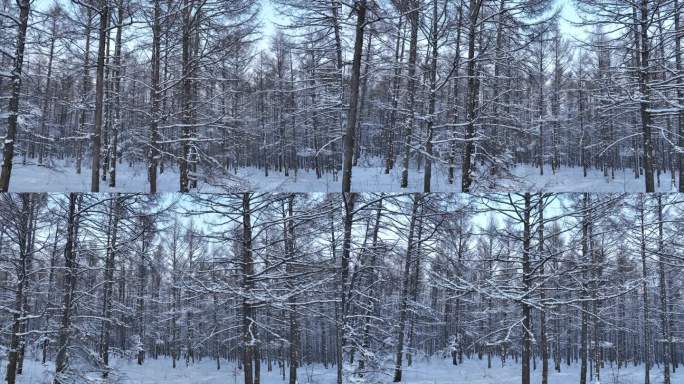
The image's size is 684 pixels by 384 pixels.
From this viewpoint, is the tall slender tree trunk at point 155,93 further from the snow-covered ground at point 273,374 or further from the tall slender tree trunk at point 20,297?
the snow-covered ground at point 273,374

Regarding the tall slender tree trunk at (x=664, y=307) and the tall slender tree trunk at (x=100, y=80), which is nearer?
the tall slender tree trunk at (x=664, y=307)

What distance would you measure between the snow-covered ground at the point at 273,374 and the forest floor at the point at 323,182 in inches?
113

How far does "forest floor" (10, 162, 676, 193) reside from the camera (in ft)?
26.7

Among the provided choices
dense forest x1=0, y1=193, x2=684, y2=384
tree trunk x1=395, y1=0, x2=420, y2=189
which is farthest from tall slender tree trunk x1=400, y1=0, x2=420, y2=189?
dense forest x1=0, y1=193, x2=684, y2=384

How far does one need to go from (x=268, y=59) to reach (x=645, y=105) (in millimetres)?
8339

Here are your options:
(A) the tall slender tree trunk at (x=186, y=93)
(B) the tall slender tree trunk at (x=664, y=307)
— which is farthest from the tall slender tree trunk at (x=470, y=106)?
(A) the tall slender tree trunk at (x=186, y=93)

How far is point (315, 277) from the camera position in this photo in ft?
20.2

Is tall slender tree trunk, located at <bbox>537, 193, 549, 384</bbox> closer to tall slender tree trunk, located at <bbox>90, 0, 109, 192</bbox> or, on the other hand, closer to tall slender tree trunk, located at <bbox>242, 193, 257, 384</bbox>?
tall slender tree trunk, located at <bbox>242, 193, 257, 384</bbox>

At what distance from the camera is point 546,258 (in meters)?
5.84

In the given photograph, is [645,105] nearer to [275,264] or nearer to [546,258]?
[546,258]

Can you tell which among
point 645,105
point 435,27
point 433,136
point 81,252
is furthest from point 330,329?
point 645,105

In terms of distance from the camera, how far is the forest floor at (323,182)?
26.7 ft

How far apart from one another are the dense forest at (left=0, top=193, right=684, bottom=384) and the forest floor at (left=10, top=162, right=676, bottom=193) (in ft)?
4.17

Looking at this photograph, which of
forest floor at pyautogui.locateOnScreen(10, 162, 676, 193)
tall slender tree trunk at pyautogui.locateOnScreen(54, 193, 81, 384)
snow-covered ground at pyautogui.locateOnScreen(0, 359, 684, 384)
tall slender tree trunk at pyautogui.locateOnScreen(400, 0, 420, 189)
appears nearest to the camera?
snow-covered ground at pyautogui.locateOnScreen(0, 359, 684, 384)
